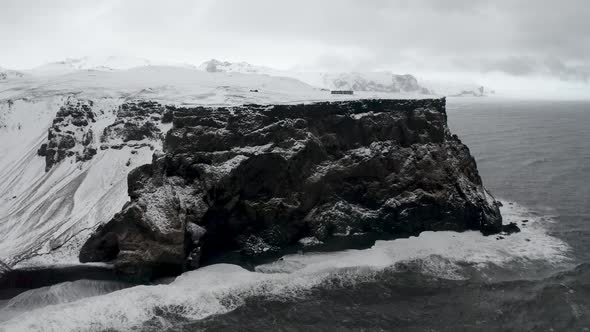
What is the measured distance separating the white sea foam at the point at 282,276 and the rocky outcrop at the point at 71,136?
4620 centimetres

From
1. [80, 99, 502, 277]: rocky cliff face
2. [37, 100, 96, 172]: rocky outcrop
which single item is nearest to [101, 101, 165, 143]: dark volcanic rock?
[37, 100, 96, 172]: rocky outcrop

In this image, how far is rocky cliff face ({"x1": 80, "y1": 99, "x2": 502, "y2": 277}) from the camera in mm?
49344

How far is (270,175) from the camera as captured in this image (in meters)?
54.0

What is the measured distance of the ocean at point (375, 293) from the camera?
1465 inches

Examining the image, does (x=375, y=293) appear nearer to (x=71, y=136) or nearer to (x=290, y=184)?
(x=290, y=184)

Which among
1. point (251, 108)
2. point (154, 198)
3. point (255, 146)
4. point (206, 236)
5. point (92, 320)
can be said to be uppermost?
point (251, 108)

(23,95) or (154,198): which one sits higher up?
(23,95)

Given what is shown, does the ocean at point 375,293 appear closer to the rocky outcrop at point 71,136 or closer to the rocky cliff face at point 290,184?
the rocky cliff face at point 290,184

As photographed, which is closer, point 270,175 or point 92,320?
point 92,320

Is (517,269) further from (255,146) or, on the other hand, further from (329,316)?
(255,146)

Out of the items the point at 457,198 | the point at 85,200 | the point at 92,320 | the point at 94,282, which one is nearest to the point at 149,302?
the point at 92,320

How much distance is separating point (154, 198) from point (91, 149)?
38692mm

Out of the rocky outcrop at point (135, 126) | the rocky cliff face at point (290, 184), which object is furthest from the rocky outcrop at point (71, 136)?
the rocky cliff face at point (290, 184)

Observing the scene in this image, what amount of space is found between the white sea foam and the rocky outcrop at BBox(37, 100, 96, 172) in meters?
46.2
